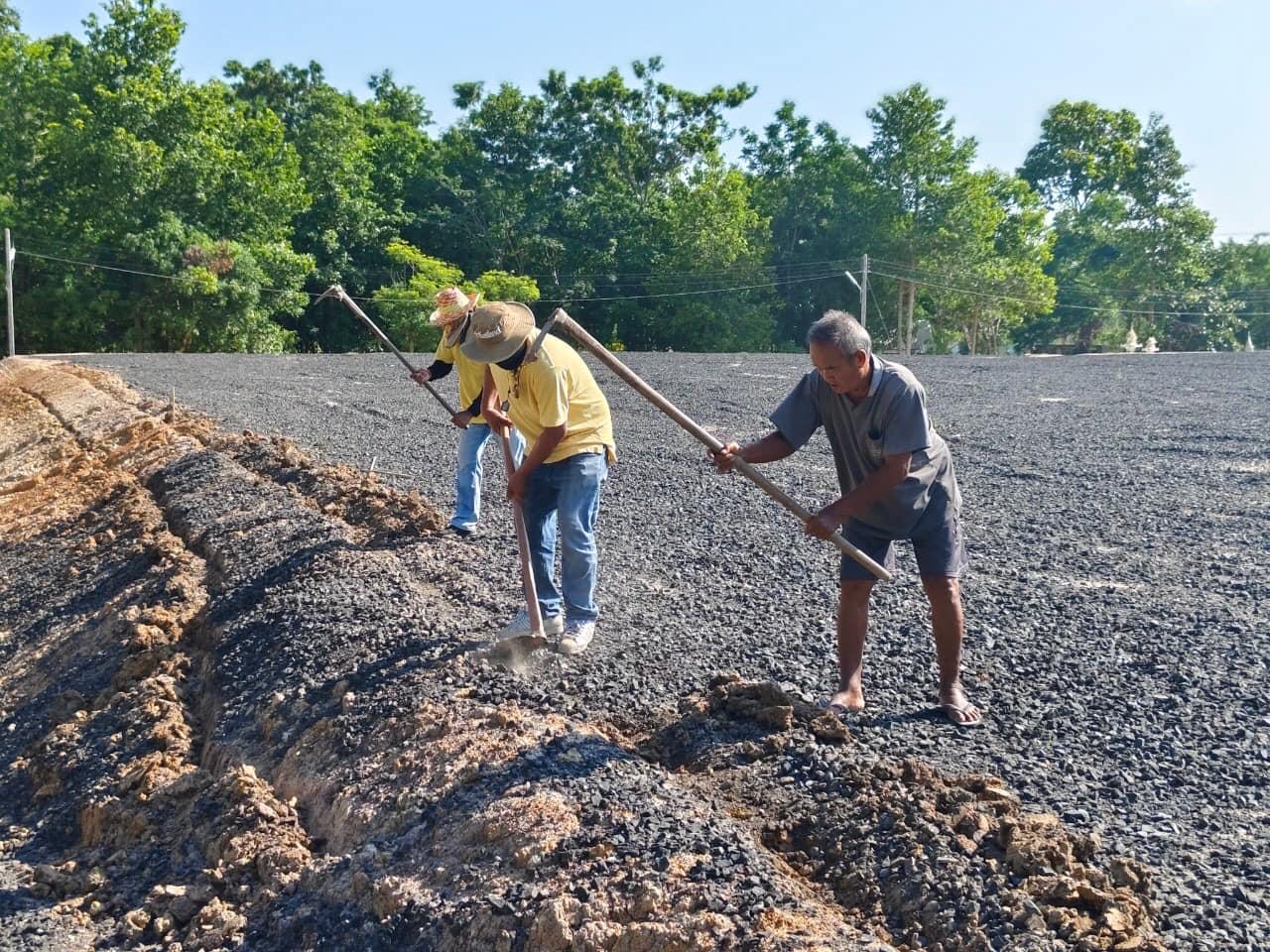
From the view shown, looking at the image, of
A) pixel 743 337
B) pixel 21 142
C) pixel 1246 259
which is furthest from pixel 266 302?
pixel 1246 259

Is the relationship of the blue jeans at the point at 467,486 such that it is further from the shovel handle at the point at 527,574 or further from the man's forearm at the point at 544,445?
the man's forearm at the point at 544,445

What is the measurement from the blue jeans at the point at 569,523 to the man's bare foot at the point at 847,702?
1309 mm

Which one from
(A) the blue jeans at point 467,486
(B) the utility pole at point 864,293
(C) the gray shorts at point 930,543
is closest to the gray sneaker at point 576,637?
(C) the gray shorts at point 930,543

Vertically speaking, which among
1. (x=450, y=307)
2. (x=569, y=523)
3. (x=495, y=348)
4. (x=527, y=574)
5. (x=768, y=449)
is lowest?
(x=527, y=574)

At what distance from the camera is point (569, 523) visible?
5.42m

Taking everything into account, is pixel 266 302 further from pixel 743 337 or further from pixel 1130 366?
Result: pixel 1130 366

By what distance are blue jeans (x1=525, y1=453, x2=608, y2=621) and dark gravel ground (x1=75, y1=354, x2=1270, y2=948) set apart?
326 mm

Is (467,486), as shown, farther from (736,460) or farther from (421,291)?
(421,291)

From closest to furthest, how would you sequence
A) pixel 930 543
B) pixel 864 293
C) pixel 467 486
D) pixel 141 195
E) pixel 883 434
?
pixel 883 434, pixel 930 543, pixel 467 486, pixel 141 195, pixel 864 293

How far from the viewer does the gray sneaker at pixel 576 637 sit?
18.1ft

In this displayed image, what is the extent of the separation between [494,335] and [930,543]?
202 cm

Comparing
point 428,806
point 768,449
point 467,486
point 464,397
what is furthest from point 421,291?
point 428,806

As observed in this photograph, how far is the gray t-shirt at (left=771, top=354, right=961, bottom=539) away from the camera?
4.28m

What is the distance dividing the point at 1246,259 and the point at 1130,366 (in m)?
40.3
